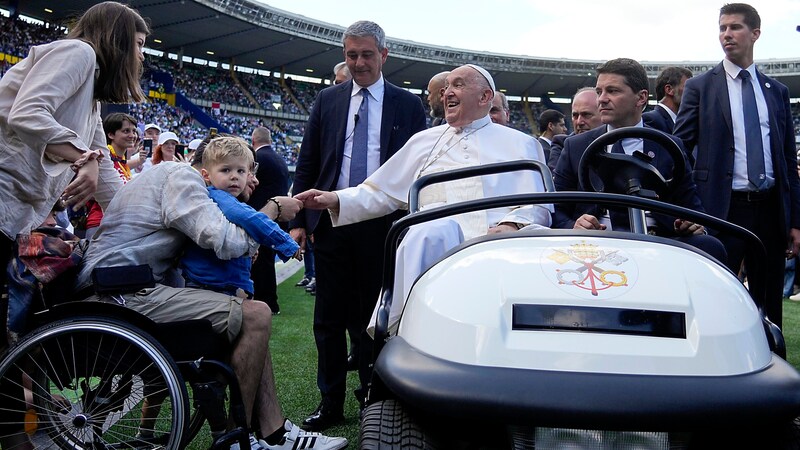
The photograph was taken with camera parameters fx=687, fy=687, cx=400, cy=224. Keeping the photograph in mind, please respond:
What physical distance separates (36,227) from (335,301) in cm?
168

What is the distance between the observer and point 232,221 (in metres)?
2.68

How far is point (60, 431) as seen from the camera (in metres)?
2.46

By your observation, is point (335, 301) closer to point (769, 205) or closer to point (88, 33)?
point (88, 33)

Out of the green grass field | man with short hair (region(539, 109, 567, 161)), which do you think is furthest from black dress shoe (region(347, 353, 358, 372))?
man with short hair (region(539, 109, 567, 161))

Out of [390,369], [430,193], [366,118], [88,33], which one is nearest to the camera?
[390,369]

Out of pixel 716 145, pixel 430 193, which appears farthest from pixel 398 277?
pixel 716 145

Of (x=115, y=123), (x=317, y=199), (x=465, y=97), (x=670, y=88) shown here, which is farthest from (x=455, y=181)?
(x=115, y=123)

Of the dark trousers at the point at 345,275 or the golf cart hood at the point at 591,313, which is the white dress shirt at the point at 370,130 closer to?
the dark trousers at the point at 345,275

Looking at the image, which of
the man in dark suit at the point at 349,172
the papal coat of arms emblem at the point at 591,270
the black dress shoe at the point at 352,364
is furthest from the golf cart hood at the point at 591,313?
the black dress shoe at the point at 352,364

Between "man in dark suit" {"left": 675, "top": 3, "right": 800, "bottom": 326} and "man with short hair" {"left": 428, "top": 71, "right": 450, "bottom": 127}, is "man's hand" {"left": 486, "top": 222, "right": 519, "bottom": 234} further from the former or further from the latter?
"man with short hair" {"left": 428, "top": 71, "right": 450, "bottom": 127}

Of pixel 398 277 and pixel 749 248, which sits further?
pixel 398 277

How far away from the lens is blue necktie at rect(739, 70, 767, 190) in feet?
13.0

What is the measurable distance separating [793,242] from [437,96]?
2.84 meters

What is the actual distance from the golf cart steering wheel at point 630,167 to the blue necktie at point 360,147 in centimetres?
172
